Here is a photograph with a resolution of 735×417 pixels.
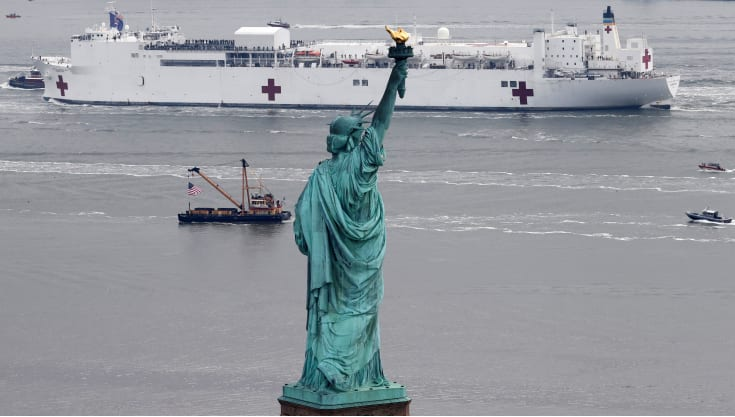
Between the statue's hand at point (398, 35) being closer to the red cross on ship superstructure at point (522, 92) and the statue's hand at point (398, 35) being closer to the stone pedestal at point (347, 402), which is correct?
the stone pedestal at point (347, 402)

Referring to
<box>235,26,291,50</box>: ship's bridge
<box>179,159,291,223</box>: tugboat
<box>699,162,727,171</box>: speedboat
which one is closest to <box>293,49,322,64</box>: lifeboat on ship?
<box>235,26,291,50</box>: ship's bridge

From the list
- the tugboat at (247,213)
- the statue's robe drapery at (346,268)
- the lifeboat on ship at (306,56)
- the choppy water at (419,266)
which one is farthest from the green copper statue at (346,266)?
the lifeboat on ship at (306,56)

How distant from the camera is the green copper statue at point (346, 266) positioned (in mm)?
10984

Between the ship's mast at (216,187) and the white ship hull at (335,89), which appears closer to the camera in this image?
the ship's mast at (216,187)

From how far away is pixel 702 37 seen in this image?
96.4m

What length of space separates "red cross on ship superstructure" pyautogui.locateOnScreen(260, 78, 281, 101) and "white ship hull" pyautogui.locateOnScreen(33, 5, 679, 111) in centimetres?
4

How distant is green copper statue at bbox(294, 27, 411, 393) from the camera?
1098cm

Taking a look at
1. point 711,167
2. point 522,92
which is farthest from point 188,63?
point 711,167

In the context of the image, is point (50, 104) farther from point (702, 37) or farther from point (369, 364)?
point (369, 364)

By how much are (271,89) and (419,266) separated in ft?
114

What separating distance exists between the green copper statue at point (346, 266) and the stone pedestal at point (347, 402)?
6 cm

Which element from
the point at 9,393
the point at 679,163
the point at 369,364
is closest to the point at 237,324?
the point at 9,393

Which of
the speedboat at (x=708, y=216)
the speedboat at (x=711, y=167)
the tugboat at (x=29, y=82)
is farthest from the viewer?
the tugboat at (x=29, y=82)

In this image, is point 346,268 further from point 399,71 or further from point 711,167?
point 711,167
